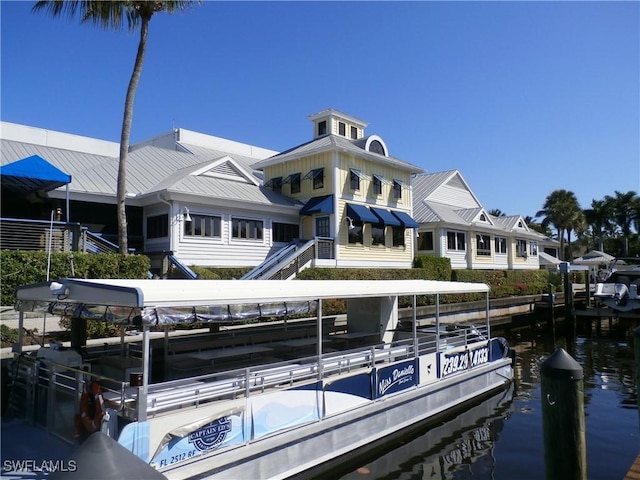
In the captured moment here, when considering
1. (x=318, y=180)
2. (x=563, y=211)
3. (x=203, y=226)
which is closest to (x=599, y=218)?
(x=563, y=211)

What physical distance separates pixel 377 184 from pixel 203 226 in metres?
11.8

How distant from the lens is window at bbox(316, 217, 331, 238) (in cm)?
2669

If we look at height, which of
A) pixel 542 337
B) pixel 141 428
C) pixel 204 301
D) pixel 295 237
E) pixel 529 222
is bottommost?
pixel 542 337

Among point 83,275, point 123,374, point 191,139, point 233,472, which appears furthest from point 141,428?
point 191,139

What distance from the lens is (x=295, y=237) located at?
2708cm

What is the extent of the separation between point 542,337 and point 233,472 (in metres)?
24.9

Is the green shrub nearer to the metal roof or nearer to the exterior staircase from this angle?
the exterior staircase

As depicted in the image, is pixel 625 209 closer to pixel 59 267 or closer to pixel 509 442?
A: pixel 509 442

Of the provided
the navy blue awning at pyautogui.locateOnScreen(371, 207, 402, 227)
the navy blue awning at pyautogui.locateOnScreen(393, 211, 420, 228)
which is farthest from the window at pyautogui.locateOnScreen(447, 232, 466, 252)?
the navy blue awning at pyautogui.locateOnScreen(371, 207, 402, 227)

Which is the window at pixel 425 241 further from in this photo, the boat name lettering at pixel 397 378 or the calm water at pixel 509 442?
the boat name lettering at pixel 397 378

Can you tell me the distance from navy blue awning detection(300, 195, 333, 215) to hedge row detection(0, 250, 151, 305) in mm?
10413

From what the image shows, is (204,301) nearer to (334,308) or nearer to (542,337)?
(334,308)

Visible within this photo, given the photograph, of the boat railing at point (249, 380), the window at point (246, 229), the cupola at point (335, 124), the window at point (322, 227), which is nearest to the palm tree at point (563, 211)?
the cupola at point (335, 124)

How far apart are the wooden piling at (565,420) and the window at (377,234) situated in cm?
2375
